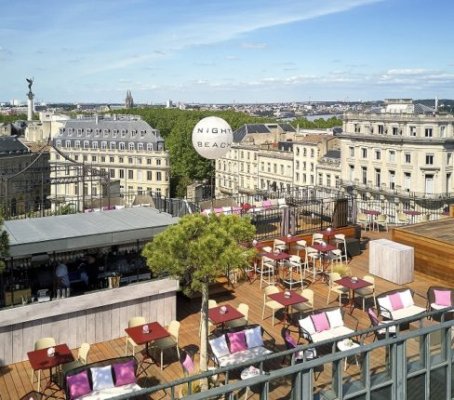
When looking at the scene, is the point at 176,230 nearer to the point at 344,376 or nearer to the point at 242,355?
the point at 242,355

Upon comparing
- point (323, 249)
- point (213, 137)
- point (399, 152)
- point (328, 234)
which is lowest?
point (323, 249)

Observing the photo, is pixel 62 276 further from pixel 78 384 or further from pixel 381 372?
pixel 381 372

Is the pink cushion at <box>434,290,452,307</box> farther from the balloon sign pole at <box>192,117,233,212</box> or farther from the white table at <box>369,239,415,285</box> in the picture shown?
the balloon sign pole at <box>192,117,233,212</box>

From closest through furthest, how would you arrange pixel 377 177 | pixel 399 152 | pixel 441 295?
pixel 441 295
pixel 399 152
pixel 377 177

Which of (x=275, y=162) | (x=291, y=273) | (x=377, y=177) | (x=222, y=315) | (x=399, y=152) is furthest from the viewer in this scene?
(x=275, y=162)

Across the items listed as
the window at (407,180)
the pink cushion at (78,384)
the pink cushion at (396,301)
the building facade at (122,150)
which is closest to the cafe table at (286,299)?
the pink cushion at (396,301)

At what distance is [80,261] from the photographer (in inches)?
512

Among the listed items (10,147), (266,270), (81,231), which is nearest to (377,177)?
(10,147)

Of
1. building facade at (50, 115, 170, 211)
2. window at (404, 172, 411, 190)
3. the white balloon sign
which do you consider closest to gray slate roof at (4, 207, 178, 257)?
the white balloon sign

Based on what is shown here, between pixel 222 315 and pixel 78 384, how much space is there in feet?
11.5

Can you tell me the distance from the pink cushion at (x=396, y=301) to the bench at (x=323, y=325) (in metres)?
1.61

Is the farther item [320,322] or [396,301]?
[396,301]

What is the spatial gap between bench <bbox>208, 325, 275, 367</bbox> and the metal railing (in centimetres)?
111

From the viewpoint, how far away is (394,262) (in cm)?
1536
